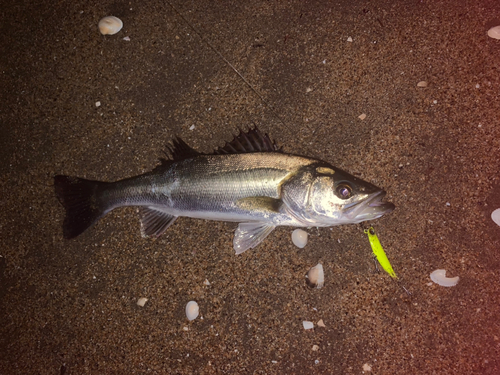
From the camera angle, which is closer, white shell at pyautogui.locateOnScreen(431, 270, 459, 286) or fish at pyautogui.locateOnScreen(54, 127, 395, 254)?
fish at pyautogui.locateOnScreen(54, 127, 395, 254)

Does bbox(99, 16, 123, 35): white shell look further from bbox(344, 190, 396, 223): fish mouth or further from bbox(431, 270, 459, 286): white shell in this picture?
bbox(431, 270, 459, 286): white shell

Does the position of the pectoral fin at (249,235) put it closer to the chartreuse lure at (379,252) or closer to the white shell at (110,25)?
the chartreuse lure at (379,252)

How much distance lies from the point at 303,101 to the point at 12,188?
120 inches

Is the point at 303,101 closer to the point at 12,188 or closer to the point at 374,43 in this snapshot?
the point at 374,43

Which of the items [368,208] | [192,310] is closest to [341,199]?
[368,208]

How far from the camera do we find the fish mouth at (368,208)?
2033 millimetres

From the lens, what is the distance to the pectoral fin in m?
2.30

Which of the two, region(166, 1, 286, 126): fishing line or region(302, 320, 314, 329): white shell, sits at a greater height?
region(166, 1, 286, 126): fishing line

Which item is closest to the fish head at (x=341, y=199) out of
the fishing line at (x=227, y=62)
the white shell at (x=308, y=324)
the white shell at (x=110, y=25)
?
the fishing line at (x=227, y=62)

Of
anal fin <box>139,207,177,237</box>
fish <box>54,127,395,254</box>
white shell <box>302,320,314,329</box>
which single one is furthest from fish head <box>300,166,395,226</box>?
anal fin <box>139,207,177,237</box>

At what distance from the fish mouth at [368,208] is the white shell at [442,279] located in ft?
A: 2.72

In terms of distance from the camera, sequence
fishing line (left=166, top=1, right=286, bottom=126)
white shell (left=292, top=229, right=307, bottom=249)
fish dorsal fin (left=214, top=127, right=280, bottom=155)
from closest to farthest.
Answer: fish dorsal fin (left=214, top=127, right=280, bottom=155) → white shell (left=292, top=229, right=307, bottom=249) → fishing line (left=166, top=1, right=286, bottom=126)

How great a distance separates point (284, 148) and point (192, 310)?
1.70 meters

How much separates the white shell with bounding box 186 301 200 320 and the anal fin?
2.30 ft
